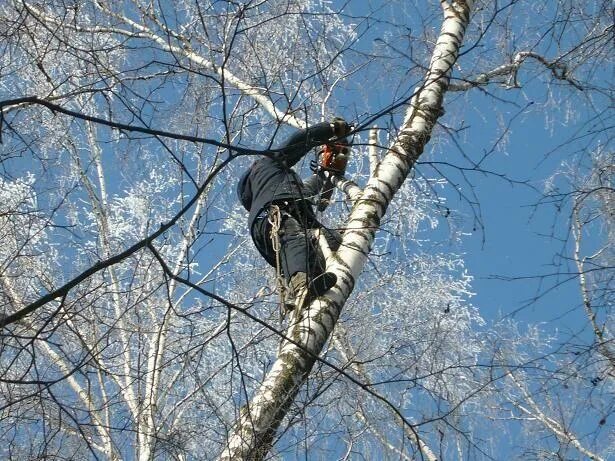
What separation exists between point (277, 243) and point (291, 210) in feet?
0.95

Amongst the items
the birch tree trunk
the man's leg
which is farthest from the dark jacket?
the birch tree trunk

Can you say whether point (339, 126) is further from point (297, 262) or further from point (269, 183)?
point (297, 262)

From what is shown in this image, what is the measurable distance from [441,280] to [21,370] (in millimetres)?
3717

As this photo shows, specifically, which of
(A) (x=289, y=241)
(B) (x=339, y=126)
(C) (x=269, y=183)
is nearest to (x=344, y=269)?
(A) (x=289, y=241)

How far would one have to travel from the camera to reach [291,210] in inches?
208

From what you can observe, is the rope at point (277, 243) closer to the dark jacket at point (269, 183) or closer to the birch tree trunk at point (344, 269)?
the dark jacket at point (269, 183)

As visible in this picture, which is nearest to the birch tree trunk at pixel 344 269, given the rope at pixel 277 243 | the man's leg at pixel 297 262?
the man's leg at pixel 297 262

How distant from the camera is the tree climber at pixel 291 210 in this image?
4.79 metres

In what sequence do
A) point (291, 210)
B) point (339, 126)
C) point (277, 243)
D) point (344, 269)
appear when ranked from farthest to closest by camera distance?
point (339, 126)
point (291, 210)
point (277, 243)
point (344, 269)

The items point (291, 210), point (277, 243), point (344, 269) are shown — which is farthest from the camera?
point (291, 210)

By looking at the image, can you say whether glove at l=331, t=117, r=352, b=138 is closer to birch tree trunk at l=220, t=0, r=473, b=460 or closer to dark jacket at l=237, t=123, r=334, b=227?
dark jacket at l=237, t=123, r=334, b=227

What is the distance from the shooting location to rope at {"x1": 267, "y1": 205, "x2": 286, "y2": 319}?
4.91 meters

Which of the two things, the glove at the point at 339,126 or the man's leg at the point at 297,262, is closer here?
the man's leg at the point at 297,262

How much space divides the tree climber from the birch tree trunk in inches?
3.8
